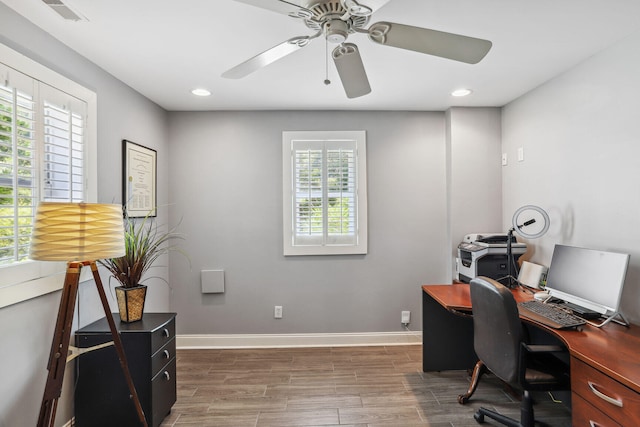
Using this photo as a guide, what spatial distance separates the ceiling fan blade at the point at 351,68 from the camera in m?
1.47

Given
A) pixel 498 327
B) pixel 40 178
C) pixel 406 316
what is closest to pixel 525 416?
pixel 498 327

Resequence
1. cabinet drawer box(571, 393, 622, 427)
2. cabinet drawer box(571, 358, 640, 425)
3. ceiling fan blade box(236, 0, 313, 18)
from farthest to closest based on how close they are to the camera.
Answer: cabinet drawer box(571, 393, 622, 427) → cabinet drawer box(571, 358, 640, 425) → ceiling fan blade box(236, 0, 313, 18)

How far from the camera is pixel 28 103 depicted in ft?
5.91

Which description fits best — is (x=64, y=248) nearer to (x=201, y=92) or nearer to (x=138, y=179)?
(x=138, y=179)

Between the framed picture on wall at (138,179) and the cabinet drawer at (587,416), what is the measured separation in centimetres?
298

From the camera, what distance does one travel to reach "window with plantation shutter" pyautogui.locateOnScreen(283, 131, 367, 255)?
350cm

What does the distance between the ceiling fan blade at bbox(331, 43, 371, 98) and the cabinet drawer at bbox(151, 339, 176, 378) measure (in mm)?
1967

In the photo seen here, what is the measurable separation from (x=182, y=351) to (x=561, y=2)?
3.98 m

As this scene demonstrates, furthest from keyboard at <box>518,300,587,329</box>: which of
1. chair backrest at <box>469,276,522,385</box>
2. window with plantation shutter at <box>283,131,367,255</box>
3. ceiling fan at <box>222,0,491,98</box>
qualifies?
window with plantation shutter at <box>283,131,367,255</box>

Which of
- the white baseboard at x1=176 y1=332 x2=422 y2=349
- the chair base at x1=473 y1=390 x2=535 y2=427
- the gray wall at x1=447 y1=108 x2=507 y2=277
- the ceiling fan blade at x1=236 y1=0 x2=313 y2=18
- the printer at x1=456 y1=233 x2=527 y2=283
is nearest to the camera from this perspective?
the ceiling fan blade at x1=236 y1=0 x2=313 y2=18

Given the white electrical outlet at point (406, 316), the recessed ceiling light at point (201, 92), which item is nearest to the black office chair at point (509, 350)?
the white electrical outlet at point (406, 316)

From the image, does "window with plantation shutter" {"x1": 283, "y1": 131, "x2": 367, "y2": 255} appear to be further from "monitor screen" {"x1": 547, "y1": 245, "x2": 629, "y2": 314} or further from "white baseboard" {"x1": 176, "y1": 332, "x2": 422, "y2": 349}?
"monitor screen" {"x1": 547, "y1": 245, "x2": 629, "y2": 314}

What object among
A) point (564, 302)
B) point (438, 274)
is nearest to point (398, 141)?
point (438, 274)

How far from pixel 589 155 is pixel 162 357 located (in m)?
3.17
